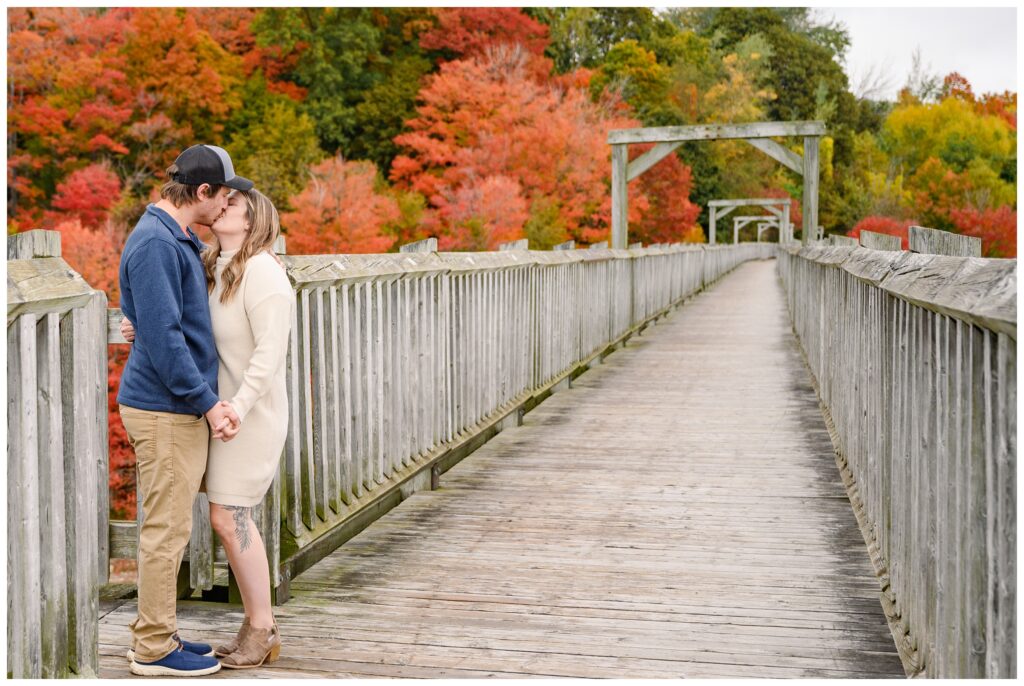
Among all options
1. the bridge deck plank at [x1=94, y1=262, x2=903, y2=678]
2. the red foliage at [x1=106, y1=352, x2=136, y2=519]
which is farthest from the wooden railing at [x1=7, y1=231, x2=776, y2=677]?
the red foliage at [x1=106, y1=352, x2=136, y2=519]

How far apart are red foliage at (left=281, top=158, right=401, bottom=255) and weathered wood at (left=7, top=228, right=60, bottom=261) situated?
95.0 ft

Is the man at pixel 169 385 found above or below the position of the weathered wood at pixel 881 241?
below

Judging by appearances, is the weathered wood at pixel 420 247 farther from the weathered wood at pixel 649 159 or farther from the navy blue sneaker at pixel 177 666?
the weathered wood at pixel 649 159

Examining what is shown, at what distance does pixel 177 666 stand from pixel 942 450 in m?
2.34

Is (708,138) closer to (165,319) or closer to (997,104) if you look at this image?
(165,319)

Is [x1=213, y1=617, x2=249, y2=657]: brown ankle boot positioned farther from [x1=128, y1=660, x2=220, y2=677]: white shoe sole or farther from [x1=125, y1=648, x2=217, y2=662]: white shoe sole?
[x1=128, y1=660, x2=220, y2=677]: white shoe sole

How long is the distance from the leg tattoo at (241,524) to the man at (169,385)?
0.16 m

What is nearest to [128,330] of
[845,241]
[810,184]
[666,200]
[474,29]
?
[845,241]

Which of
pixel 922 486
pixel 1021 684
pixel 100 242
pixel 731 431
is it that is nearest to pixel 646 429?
pixel 731 431

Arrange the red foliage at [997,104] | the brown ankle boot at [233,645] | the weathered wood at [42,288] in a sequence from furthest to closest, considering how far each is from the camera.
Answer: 1. the red foliage at [997,104]
2. the brown ankle boot at [233,645]
3. the weathered wood at [42,288]

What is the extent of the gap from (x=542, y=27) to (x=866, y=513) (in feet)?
147

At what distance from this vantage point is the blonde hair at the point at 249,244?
11.3ft

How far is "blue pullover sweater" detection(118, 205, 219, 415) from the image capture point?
3.21 meters

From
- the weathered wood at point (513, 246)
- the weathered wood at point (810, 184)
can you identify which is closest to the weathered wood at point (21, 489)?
the weathered wood at point (513, 246)
